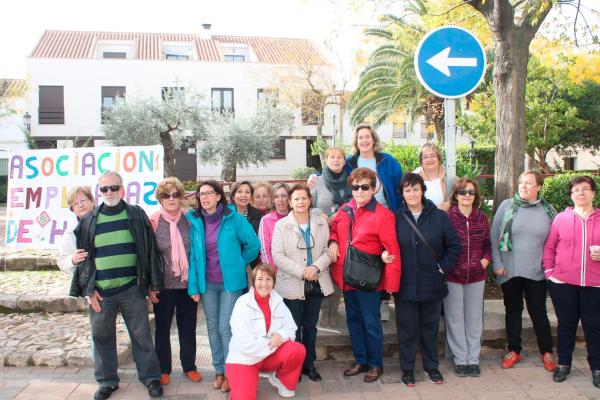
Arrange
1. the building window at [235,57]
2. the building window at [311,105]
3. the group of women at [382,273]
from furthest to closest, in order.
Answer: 1. the building window at [235,57]
2. the building window at [311,105]
3. the group of women at [382,273]

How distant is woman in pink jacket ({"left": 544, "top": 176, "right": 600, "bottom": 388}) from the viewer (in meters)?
4.28

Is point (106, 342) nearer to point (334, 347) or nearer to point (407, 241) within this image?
point (334, 347)

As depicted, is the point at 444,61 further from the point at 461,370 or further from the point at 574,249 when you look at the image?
the point at 461,370

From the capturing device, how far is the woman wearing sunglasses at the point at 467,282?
459 centimetres

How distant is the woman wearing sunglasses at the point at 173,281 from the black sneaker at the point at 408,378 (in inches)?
69.0

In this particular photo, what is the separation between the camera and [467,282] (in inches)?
182

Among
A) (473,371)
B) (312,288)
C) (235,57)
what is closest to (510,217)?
(473,371)

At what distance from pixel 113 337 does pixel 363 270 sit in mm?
2151

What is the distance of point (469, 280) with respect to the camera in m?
4.61

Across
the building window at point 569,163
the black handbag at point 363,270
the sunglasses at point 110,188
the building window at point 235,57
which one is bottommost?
the black handbag at point 363,270

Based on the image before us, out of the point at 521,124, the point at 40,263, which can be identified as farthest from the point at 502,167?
the point at 40,263

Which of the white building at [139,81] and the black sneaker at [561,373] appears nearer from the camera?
the black sneaker at [561,373]

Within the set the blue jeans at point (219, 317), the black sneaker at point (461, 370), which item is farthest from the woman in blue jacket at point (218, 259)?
the black sneaker at point (461, 370)

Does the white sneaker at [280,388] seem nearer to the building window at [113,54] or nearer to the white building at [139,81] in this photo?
the white building at [139,81]
